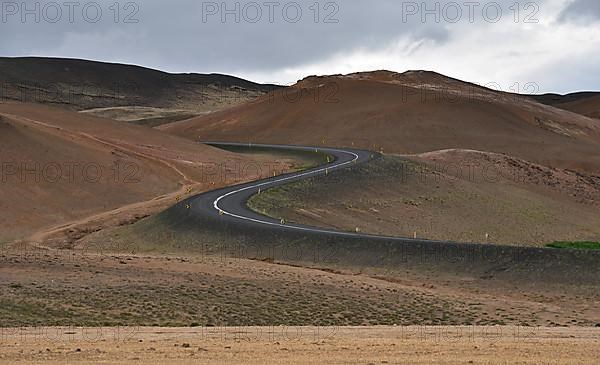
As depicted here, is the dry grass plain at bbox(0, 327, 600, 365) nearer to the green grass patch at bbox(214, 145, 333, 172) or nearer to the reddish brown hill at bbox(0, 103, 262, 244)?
the reddish brown hill at bbox(0, 103, 262, 244)

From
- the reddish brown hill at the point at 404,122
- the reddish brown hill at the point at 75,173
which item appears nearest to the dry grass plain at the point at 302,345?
the reddish brown hill at the point at 75,173

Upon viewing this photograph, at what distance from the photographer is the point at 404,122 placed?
378ft

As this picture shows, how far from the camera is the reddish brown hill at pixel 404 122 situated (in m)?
107

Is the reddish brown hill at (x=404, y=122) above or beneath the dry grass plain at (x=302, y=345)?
above

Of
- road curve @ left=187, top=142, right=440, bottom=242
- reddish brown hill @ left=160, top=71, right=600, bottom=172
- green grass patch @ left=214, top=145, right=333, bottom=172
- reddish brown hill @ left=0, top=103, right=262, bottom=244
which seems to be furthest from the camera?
reddish brown hill @ left=160, top=71, right=600, bottom=172

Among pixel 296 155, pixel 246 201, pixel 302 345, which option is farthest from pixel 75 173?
pixel 302 345

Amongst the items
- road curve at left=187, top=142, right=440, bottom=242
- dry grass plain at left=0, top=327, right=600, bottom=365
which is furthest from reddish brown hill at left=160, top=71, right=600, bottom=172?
dry grass plain at left=0, top=327, right=600, bottom=365

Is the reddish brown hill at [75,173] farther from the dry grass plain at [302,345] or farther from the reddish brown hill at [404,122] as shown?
the reddish brown hill at [404,122]

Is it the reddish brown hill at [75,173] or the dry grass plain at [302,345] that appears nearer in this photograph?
the dry grass plain at [302,345]

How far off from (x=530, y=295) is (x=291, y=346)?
45.7 feet

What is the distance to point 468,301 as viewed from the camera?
2975cm

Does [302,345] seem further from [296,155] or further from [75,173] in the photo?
[296,155]

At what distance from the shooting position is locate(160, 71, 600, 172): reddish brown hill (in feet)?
352

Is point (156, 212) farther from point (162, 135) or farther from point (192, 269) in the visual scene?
point (162, 135)
